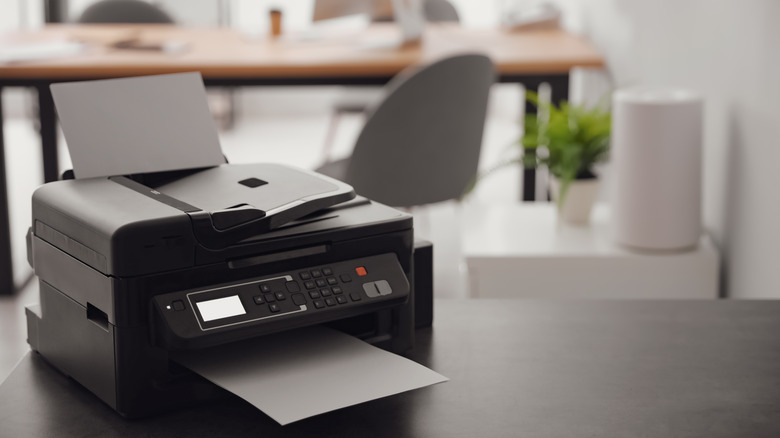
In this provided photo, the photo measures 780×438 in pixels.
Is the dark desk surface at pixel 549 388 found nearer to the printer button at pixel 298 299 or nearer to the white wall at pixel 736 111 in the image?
the printer button at pixel 298 299

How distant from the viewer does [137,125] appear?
1.12 metres

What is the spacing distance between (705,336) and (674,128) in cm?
105

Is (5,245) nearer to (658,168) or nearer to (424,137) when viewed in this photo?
(424,137)

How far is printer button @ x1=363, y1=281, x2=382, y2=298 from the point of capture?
1.05m

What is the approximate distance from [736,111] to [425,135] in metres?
0.95

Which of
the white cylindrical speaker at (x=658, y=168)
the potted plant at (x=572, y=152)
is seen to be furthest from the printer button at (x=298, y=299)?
the potted plant at (x=572, y=152)

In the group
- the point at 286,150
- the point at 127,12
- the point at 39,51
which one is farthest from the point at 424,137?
the point at 286,150

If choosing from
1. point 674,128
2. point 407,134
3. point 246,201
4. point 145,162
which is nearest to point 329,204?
point 246,201

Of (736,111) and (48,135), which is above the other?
(736,111)

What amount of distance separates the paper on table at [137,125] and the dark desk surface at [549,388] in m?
0.25

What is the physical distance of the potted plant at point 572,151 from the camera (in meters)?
2.44

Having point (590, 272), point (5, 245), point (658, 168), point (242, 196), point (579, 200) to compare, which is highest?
point (242, 196)

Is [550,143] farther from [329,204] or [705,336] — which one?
[329,204]

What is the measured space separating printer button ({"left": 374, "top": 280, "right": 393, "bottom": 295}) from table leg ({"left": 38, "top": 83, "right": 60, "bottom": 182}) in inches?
93.0
